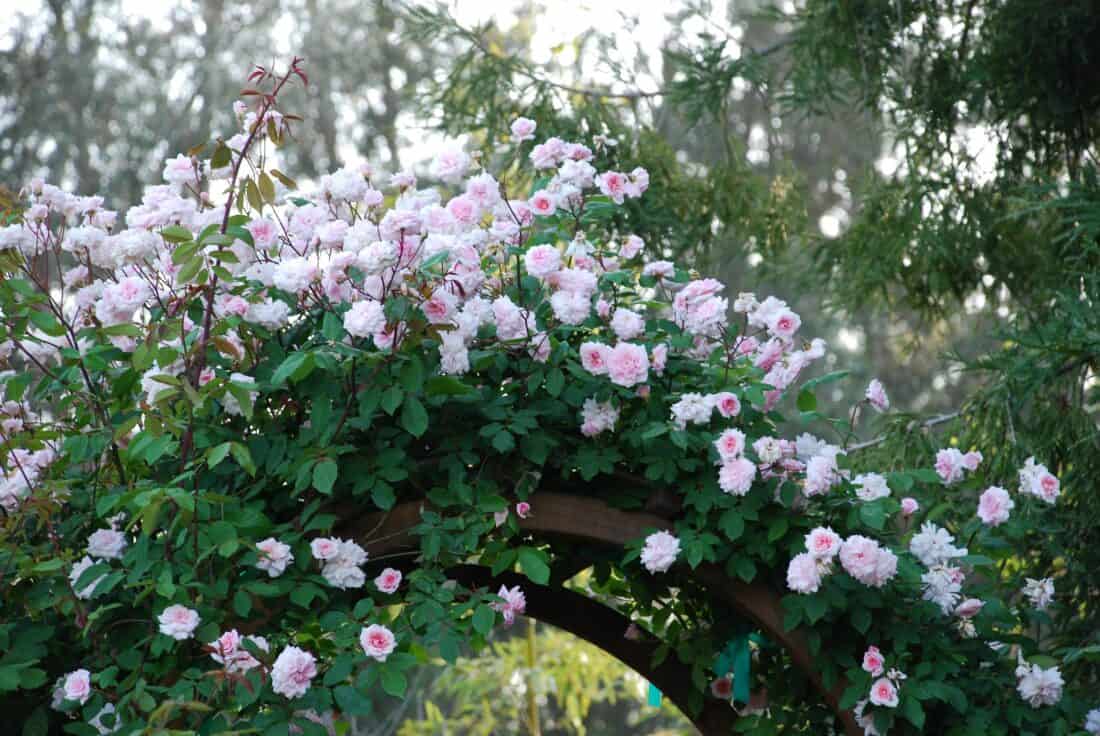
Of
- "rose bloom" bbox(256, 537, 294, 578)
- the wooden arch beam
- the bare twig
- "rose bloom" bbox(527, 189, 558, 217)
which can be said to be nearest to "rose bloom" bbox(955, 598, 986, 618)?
the wooden arch beam

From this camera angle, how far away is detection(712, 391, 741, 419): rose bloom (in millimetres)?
1846

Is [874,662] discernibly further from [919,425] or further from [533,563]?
[919,425]

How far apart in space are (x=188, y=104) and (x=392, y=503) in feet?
23.4

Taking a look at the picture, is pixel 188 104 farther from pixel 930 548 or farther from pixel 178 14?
pixel 930 548

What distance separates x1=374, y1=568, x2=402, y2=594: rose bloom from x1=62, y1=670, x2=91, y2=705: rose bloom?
1.29 ft

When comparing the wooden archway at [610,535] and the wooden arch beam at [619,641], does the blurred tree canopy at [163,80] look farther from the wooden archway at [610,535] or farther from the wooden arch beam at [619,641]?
the wooden archway at [610,535]

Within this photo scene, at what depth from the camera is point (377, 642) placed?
5.62 ft

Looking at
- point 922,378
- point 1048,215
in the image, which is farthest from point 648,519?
point 922,378

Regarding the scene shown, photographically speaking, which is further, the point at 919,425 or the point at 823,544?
the point at 919,425

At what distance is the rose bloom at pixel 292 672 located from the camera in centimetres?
166

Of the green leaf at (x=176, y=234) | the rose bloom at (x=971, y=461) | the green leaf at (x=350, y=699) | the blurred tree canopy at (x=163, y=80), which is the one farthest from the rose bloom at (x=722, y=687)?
the blurred tree canopy at (x=163, y=80)

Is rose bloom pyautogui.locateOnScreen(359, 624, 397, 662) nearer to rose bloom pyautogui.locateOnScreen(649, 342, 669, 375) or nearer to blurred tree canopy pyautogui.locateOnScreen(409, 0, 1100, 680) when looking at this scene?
rose bloom pyautogui.locateOnScreen(649, 342, 669, 375)

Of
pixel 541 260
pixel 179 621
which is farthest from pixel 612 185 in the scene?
pixel 179 621

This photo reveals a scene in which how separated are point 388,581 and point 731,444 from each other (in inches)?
20.0
